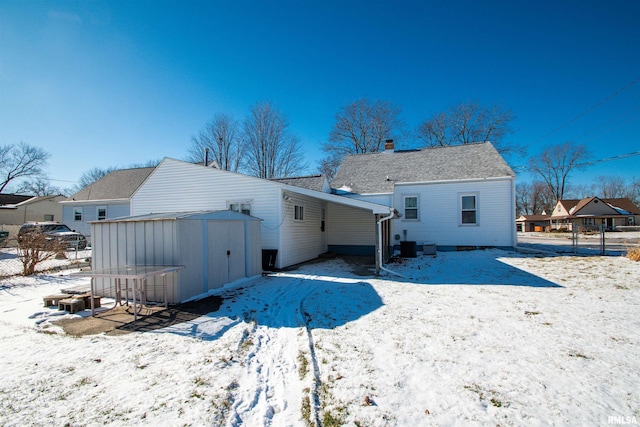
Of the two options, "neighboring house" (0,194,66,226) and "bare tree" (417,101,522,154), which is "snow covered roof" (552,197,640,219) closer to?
"bare tree" (417,101,522,154)

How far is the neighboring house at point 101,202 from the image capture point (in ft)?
68.9

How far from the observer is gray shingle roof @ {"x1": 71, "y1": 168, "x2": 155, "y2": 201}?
2125cm

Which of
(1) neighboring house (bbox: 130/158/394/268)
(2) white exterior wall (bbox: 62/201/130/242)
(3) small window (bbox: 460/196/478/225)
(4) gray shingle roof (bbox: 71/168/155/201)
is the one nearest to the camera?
(1) neighboring house (bbox: 130/158/394/268)

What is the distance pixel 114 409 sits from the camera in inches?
108

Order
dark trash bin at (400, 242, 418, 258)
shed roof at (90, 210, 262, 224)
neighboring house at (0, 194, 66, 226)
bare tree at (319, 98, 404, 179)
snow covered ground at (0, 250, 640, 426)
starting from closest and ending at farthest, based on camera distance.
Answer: snow covered ground at (0, 250, 640, 426), shed roof at (90, 210, 262, 224), dark trash bin at (400, 242, 418, 258), bare tree at (319, 98, 404, 179), neighboring house at (0, 194, 66, 226)

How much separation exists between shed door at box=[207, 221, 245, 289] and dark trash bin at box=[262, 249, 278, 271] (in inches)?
82.4

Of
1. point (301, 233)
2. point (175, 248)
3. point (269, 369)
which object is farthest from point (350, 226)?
point (269, 369)

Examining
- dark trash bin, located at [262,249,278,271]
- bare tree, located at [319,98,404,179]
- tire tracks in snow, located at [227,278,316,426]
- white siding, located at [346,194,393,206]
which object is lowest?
tire tracks in snow, located at [227,278,316,426]

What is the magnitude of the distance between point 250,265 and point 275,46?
29.1ft

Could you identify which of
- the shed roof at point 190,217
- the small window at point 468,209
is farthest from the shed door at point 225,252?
the small window at point 468,209

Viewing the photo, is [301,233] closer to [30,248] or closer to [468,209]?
[468,209]

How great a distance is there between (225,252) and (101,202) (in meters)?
19.0

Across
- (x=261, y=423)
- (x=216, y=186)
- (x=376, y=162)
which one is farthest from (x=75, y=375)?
(x=376, y=162)

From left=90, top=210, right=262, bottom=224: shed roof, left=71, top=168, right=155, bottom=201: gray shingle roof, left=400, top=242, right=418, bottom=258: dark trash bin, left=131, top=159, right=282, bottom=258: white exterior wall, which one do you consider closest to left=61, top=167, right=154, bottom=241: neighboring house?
left=71, top=168, right=155, bottom=201: gray shingle roof
